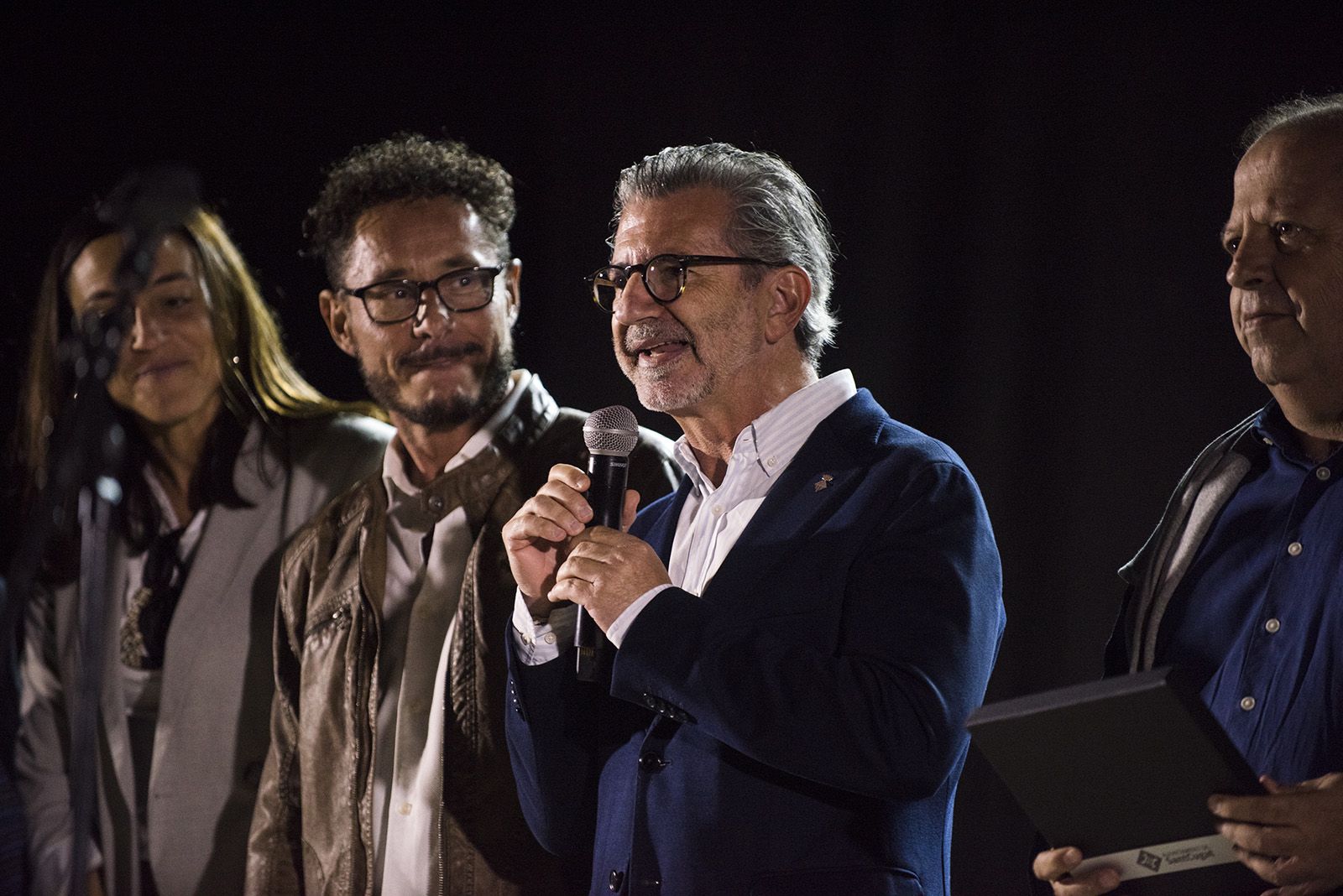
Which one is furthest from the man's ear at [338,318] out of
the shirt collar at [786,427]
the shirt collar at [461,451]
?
the shirt collar at [786,427]

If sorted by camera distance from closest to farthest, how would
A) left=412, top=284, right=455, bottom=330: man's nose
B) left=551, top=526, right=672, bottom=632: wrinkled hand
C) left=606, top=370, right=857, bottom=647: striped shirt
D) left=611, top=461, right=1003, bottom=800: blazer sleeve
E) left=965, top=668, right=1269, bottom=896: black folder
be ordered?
left=965, top=668, right=1269, bottom=896: black folder
left=611, top=461, right=1003, bottom=800: blazer sleeve
left=551, top=526, right=672, bottom=632: wrinkled hand
left=606, top=370, right=857, bottom=647: striped shirt
left=412, top=284, right=455, bottom=330: man's nose

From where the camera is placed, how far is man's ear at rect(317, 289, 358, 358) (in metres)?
2.94

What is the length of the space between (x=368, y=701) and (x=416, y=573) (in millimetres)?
268

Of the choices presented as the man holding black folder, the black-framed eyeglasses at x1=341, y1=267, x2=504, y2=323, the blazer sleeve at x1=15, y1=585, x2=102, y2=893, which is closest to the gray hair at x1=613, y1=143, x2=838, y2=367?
the black-framed eyeglasses at x1=341, y1=267, x2=504, y2=323

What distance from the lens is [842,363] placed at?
10.6 ft

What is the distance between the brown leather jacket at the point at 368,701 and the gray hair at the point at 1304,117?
1.18 metres

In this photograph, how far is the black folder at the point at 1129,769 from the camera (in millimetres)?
1498

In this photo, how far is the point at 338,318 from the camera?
9.80 feet

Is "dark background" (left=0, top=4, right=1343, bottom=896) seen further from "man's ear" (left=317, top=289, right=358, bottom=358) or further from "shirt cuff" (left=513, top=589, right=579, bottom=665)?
"shirt cuff" (left=513, top=589, right=579, bottom=665)

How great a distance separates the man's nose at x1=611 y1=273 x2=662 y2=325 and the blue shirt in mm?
902

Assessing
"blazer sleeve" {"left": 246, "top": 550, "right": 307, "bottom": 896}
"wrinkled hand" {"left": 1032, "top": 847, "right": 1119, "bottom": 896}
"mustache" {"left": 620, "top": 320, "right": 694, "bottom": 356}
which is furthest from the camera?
"blazer sleeve" {"left": 246, "top": 550, "right": 307, "bottom": 896}

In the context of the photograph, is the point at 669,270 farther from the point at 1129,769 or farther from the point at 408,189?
the point at 1129,769

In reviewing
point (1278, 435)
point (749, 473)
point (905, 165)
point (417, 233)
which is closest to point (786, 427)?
point (749, 473)

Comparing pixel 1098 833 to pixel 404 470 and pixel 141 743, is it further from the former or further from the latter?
pixel 141 743
